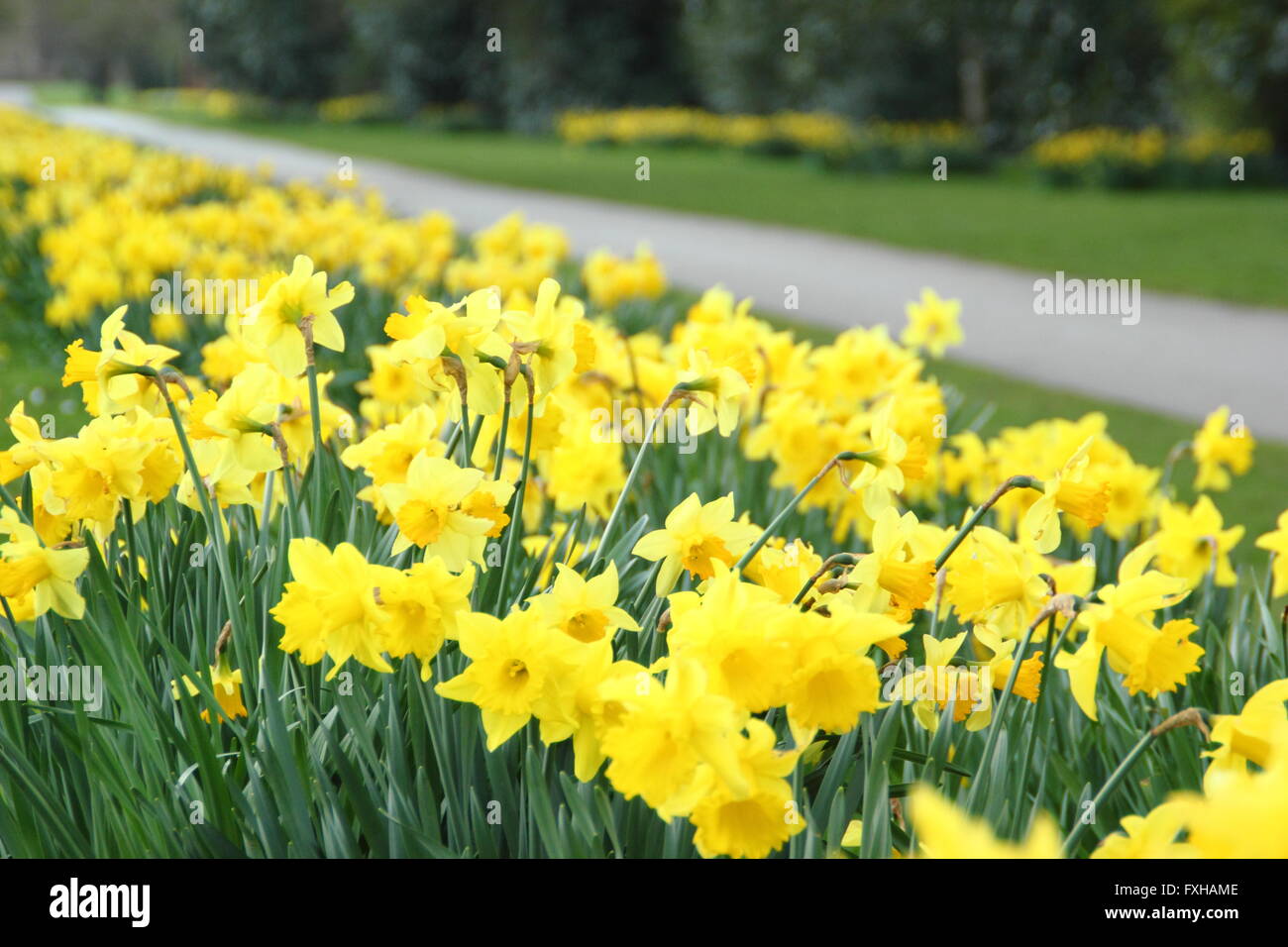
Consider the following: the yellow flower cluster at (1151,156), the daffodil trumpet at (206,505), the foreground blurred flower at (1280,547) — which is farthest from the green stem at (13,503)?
the yellow flower cluster at (1151,156)

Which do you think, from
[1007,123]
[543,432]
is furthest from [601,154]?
[543,432]

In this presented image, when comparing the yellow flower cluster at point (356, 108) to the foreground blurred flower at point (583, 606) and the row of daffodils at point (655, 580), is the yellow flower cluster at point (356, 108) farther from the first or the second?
the foreground blurred flower at point (583, 606)

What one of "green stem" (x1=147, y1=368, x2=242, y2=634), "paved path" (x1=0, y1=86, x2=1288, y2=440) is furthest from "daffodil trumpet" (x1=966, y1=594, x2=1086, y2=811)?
"paved path" (x1=0, y1=86, x2=1288, y2=440)

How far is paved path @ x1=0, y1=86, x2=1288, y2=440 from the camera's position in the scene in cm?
628

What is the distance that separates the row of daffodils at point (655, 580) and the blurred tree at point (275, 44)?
118 ft

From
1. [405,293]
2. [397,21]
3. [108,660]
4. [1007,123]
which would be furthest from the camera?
[397,21]

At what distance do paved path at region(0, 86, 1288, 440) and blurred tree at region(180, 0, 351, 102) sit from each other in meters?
23.2

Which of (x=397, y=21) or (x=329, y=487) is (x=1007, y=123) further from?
(x=329, y=487)

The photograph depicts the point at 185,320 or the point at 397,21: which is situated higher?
the point at 397,21

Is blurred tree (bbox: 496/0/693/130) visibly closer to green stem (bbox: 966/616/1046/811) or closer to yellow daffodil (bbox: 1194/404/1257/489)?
yellow daffodil (bbox: 1194/404/1257/489)

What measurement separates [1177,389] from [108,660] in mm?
5568

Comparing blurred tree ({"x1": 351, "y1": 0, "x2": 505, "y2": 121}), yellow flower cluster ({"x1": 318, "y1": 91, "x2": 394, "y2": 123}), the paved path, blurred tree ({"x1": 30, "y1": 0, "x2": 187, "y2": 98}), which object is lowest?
the paved path

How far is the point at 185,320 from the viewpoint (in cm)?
487

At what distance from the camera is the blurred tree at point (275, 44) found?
35.7 m
